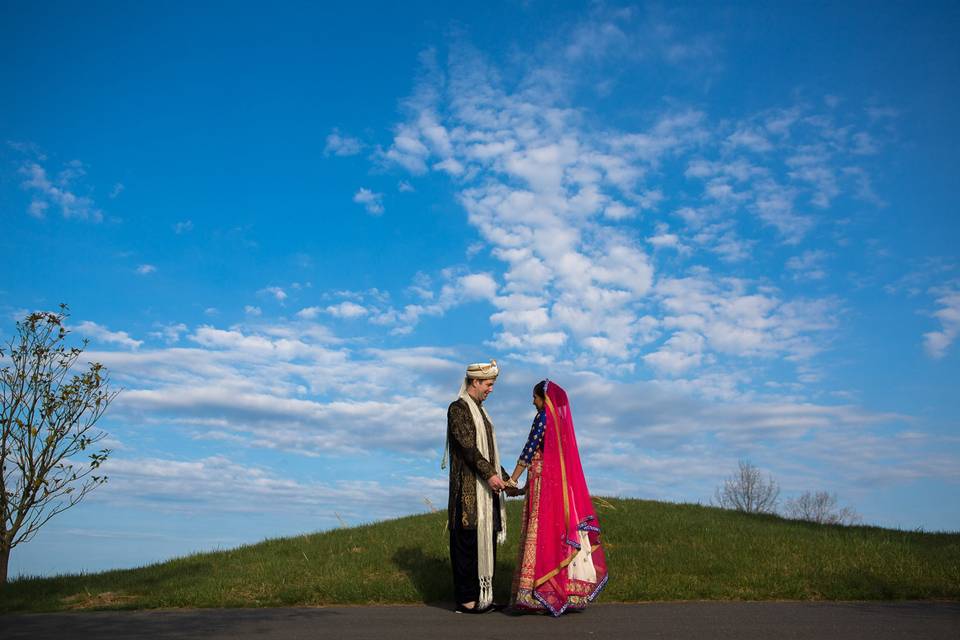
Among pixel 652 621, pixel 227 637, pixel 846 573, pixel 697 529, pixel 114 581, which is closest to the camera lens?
pixel 227 637

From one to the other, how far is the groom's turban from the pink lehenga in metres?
0.70

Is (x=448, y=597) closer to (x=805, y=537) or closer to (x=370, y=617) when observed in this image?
(x=370, y=617)

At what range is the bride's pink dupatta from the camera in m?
8.96

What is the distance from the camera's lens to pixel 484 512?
369 inches

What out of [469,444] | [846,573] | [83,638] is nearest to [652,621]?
[469,444]

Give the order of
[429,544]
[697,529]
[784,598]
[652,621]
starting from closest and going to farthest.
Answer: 1. [652,621]
2. [784,598]
3. [429,544]
4. [697,529]

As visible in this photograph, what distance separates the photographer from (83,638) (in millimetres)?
8219

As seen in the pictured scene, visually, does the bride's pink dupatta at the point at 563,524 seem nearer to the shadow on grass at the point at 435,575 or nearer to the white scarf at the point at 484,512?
the white scarf at the point at 484,512

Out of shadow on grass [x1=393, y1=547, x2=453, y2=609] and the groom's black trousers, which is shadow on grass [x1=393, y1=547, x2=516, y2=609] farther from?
the groom's black trousers

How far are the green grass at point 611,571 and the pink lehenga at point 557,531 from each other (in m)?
1.56

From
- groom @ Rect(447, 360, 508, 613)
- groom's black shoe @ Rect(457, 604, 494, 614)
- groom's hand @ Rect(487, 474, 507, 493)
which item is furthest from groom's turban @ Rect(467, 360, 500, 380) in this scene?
groom's black shoe @ Rect(457, 604, 494, 614)

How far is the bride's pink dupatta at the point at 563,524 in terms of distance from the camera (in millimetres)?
8961

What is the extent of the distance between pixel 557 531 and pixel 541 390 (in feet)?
5.51

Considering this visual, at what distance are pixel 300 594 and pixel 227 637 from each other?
2.89 meters
